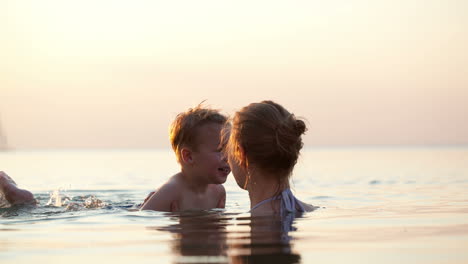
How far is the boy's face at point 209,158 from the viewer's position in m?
7.46

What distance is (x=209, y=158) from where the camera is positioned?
747 centimetres

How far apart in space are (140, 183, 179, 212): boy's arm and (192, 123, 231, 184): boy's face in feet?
1.13

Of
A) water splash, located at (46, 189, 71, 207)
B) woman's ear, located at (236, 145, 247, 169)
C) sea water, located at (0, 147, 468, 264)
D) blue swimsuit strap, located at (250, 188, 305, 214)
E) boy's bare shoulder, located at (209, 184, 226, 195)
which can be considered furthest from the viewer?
water splash, located at (46, 189, 71, 207)

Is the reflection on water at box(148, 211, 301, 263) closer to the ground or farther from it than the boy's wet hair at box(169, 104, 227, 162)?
closer to the ground

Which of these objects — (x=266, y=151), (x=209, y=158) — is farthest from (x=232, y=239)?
(x=209, y=158)

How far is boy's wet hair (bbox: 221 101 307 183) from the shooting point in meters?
5.50

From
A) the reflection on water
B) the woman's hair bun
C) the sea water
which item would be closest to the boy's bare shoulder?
the sea water

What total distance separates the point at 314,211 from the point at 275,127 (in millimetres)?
1480

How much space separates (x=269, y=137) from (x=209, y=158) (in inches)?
81.1

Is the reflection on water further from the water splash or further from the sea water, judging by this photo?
the water splash

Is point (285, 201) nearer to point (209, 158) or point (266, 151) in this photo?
point (266, 151)

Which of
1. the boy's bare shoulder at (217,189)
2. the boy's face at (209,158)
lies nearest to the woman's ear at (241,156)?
the boy's face at (209,158)

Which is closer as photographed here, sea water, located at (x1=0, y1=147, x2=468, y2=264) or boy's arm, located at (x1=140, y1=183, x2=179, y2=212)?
sea water, located at (x1=0, y1=147, x2=468, y2=264)

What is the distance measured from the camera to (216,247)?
4.16m
